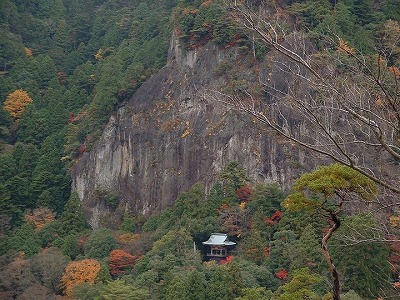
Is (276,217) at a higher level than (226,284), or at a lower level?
higher

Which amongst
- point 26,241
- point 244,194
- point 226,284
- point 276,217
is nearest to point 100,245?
point 26,241

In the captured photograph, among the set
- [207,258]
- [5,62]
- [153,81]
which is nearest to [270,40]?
[207,258]

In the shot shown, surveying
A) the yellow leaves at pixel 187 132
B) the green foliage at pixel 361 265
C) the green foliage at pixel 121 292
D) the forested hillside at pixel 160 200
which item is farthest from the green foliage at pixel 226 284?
the yellow leaves at pixel 187 132

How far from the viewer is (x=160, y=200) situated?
3828 cm

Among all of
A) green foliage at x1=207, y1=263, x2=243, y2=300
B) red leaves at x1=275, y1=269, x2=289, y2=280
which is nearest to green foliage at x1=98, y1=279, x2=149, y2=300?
green foliage at x1=207, y1=263, x2=243, y2=300

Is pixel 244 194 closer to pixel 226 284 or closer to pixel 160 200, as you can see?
pixel 160 200

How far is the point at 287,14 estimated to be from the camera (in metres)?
37.8

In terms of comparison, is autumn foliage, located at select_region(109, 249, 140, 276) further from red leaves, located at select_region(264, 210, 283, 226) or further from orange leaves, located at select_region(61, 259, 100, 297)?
red leaves, located at select_region(264, 210, 283, 226)

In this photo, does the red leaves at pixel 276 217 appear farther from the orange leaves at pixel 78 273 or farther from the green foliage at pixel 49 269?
the green foliage at pixel 49 269

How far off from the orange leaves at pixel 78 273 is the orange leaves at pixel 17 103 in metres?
21.5

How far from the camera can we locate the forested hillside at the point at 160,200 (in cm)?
2450

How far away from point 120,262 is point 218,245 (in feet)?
15.9

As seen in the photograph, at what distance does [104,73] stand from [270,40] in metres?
42.6

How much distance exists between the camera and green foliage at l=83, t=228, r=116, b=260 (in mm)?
33812
